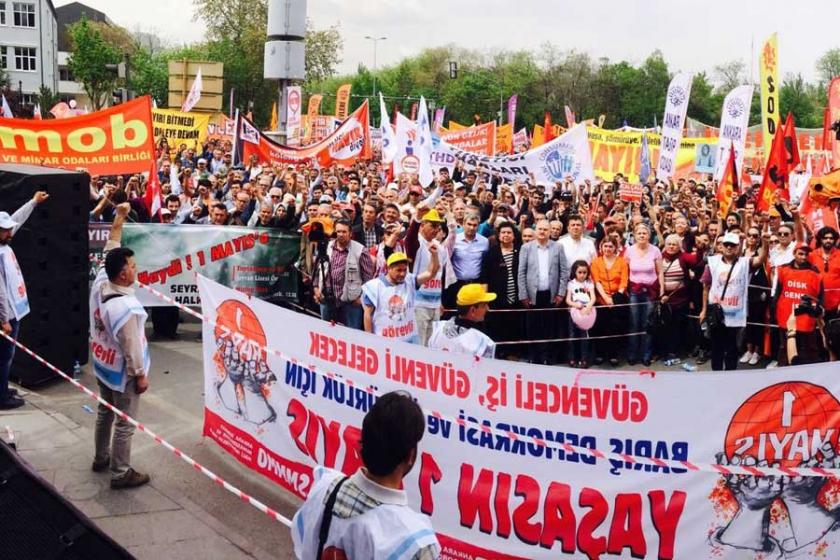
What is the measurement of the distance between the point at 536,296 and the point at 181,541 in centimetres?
564

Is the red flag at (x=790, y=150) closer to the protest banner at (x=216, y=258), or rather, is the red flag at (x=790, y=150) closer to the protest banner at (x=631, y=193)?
the protest banner at (x=631, y=193)

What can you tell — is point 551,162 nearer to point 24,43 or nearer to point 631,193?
point 631,193

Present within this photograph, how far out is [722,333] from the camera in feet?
32.3

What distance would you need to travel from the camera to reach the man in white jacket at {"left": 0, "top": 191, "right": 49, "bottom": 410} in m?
7.50

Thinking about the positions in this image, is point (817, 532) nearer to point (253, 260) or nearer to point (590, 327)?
point (590, 327)

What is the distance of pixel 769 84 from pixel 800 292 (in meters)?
5.51

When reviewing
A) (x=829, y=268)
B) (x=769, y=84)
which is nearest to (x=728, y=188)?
(x=769, y=84)

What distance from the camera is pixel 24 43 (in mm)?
83938

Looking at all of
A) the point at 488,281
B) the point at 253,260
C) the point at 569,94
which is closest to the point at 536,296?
the point at 488,281

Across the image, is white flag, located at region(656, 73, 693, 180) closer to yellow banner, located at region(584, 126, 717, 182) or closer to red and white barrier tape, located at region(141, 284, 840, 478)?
yellow banner, located at region(584, 126, 717, 182)

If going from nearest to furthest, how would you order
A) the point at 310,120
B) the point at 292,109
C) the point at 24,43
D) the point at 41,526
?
the point at 41,526
the point at 292,109
the point at 310,120
the point at 24,43

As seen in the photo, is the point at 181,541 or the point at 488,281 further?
the point at 488,281

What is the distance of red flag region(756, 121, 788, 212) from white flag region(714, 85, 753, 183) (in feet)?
8.06

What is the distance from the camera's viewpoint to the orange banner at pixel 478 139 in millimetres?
21953
